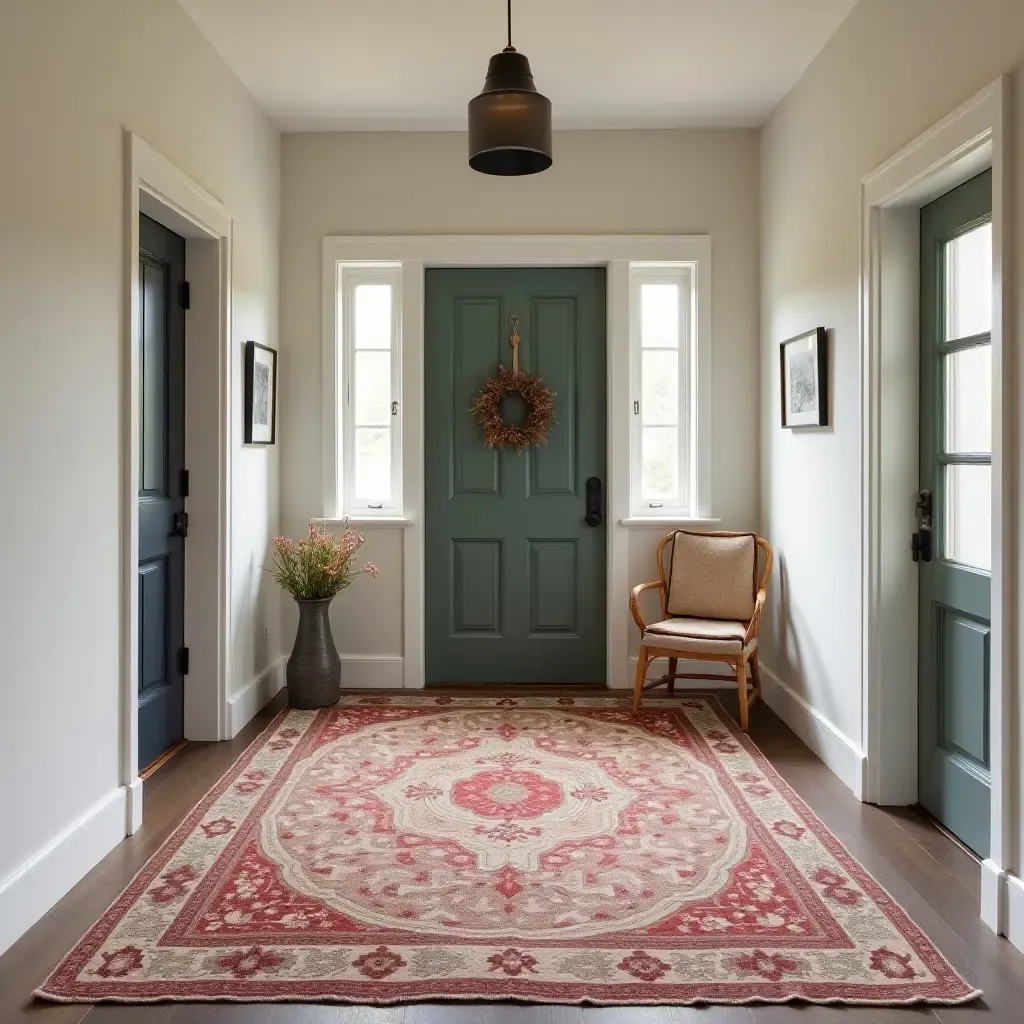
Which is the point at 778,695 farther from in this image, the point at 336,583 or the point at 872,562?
the point at 336,583

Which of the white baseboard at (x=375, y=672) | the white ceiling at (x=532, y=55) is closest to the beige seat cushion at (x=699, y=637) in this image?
the white baseboard at (x=375, y=672)

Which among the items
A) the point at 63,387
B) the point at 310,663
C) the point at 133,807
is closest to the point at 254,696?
the point at 310,663

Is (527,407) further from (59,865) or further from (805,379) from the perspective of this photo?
(59,865)

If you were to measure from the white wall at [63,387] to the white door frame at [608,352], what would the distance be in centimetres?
159

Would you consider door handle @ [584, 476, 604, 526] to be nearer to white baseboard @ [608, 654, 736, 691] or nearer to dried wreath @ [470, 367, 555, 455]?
dried wreath @ [470, 367, 555, 455]

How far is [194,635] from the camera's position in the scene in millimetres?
4039

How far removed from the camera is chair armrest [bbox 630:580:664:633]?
4516 millimetres

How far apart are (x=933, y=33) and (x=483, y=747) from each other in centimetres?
304

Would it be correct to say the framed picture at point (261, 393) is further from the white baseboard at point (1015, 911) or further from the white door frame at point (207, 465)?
the white baseboard at point (1015, 911)

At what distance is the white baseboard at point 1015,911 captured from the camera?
233 centimetres

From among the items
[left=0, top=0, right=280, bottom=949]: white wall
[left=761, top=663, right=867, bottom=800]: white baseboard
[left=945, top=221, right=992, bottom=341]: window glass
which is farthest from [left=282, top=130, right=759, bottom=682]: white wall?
[left=945, top=221, right=992, bottom=341]: window glass

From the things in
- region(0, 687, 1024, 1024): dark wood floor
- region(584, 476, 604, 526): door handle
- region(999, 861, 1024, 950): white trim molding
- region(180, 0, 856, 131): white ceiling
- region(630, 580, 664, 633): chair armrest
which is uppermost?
region(180, 0, 856, 131): white ceiling

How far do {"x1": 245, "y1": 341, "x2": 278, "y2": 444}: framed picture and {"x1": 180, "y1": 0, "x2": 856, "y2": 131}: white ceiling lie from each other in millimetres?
1225

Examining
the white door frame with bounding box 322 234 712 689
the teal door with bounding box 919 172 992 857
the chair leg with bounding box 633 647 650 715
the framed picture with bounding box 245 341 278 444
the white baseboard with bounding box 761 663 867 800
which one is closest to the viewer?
the teal door with bounding box 919 172 992 857
